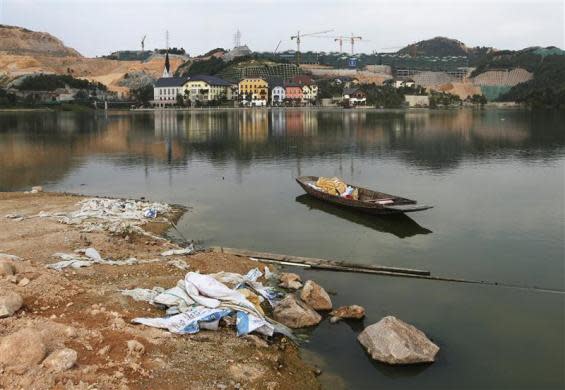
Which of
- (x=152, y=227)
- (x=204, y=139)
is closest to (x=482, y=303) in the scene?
(x=152, y=227)

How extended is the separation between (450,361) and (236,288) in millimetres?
5328

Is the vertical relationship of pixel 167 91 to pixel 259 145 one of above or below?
above

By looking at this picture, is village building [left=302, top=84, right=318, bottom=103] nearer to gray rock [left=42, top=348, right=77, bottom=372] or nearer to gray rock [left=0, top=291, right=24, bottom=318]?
gray rock [left=0, top=291, right=24, bottom=318]

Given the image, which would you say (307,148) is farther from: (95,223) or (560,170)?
(95,223)

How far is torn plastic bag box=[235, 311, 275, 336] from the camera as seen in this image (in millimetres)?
11516

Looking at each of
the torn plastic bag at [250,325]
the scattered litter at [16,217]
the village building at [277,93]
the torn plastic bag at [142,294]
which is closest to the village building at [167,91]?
A: the village building at [277,93]

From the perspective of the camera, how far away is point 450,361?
11945 millimetres

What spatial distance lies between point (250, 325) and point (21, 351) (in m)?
4.61

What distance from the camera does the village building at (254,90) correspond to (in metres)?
157

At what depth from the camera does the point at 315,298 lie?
46.2ft

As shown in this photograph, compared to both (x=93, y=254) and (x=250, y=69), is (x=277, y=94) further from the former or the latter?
(x=93, y=254)

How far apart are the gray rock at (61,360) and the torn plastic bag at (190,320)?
2.10 m

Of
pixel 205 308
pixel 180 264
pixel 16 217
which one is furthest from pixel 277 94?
pixel 205 308

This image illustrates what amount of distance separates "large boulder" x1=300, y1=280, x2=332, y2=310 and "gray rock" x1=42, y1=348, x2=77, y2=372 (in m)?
6.49
